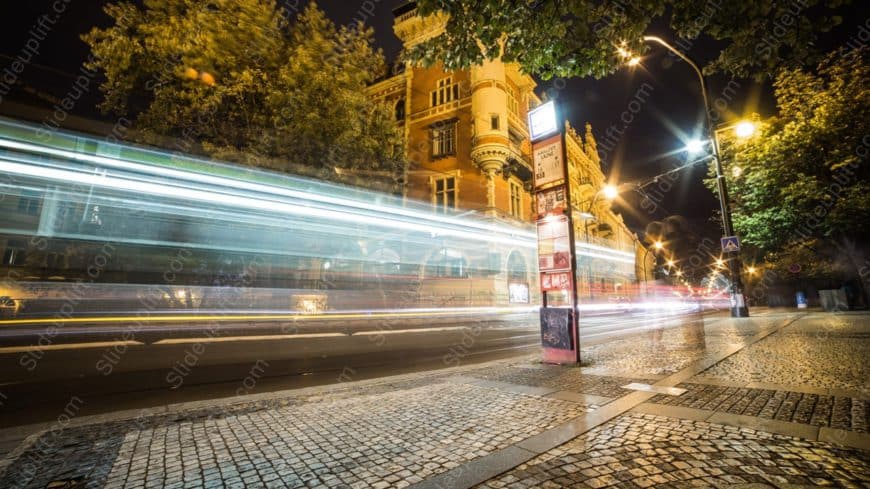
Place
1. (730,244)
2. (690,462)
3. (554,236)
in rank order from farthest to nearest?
1. (730,244)
2. (554,236)
3. (690,462)

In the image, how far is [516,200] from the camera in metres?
28.8

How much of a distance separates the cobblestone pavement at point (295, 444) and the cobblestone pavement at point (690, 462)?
517 mm

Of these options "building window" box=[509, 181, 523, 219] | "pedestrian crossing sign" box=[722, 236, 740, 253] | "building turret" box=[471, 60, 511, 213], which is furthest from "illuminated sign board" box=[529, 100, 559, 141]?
"building window" box=[509, 181, 523, 219]

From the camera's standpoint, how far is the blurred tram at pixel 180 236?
9.38 meters

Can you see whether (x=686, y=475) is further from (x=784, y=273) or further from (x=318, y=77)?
(x=784, y=273)

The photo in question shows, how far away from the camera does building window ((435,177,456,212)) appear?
27.0 meters

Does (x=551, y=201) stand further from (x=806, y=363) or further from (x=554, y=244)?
(x=806, y=363)

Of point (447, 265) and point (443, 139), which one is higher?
point (443, 139)

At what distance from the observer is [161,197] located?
36.4 ft

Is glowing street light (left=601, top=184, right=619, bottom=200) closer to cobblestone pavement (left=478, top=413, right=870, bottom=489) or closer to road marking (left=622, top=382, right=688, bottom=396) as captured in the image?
road marking (left=622, top=382, right=688, bottom=396)

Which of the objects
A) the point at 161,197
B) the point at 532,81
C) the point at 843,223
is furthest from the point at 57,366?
the point at 532,81

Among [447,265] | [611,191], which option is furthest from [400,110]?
[611,191]

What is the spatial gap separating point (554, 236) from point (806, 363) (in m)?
4.39

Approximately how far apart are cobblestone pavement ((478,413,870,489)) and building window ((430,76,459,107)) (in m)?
28.7
